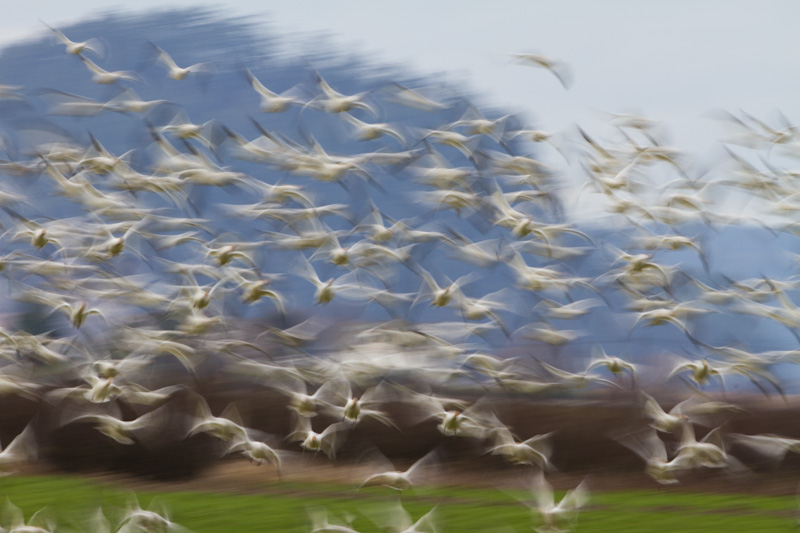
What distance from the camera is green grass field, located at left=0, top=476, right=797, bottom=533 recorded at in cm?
888

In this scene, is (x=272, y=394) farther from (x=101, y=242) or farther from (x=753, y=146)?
(x=753, y=146)

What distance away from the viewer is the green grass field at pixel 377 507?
8.88 m

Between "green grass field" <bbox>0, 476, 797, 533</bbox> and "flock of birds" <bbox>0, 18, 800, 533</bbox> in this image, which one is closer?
"green grass field" <bbox>0, 476, 797, 533</bbox>

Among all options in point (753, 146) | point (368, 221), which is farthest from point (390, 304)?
point (753, 146)

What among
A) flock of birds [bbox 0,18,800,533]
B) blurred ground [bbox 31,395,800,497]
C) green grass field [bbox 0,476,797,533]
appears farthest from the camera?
blurred ground [bbox 31,395,800,497]

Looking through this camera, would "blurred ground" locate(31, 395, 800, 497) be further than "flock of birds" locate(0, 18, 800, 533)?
Yes

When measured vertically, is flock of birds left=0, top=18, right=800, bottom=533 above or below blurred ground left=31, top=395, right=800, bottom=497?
above

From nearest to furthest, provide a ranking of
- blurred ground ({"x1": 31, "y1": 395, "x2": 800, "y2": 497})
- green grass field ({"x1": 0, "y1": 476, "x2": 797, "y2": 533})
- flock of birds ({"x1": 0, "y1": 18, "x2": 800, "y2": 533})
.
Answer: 1. green grass field ({"x1": 0, "y1": 476, "x2": 797, "y2": 533})
2. flock of birds ({"x1": 0, "y1": 18, "x2": 800, "y2": 533})
3. blurred ground ({"x1": 31, "y1": 395, "x2": 800, "y2": 497})

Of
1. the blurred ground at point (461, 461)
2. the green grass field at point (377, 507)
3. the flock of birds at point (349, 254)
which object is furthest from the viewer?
the blurred ground at point (461, 461)

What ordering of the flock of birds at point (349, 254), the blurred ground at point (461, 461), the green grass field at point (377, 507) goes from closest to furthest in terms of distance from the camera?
the green grass field at point (377, 507) → the flock of birds at point (349, 254) → the blurred ground at point (461, 461)

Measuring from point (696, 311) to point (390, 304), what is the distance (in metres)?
3.00

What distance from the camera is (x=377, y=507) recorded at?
9.43m

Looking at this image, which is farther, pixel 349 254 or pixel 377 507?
pixel 349 254

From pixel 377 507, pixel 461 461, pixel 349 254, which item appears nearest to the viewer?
pixel 377 507
